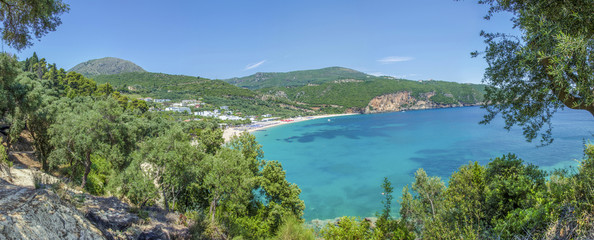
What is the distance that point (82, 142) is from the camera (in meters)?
10.9

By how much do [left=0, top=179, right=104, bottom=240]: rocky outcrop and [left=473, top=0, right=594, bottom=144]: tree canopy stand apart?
8378 mm


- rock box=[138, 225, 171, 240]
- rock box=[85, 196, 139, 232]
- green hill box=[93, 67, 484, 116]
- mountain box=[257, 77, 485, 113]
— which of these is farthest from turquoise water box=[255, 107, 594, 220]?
mountain box=[257, 77, 485, 113]

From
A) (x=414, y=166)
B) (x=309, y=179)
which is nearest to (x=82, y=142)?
(x=309, y=179)

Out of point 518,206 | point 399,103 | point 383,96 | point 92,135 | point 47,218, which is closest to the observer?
point 47,218

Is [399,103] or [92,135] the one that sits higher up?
[399,103]

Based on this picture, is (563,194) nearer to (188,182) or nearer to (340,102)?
(188,182)

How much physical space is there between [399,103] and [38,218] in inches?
7698

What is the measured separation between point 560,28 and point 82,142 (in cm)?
1602

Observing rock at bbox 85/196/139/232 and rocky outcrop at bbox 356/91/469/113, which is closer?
rock at bbox 85/196/139/232

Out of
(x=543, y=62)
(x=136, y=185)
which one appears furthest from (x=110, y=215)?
(x=543, y=62)

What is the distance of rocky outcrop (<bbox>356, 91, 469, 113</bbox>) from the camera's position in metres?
170

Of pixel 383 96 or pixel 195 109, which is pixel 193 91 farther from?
pixel 383 96

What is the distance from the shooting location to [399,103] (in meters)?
181

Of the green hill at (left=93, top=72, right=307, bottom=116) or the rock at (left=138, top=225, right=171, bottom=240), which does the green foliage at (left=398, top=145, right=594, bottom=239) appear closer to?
the rock at (left=138, top=225, right=171, bottom=240)
